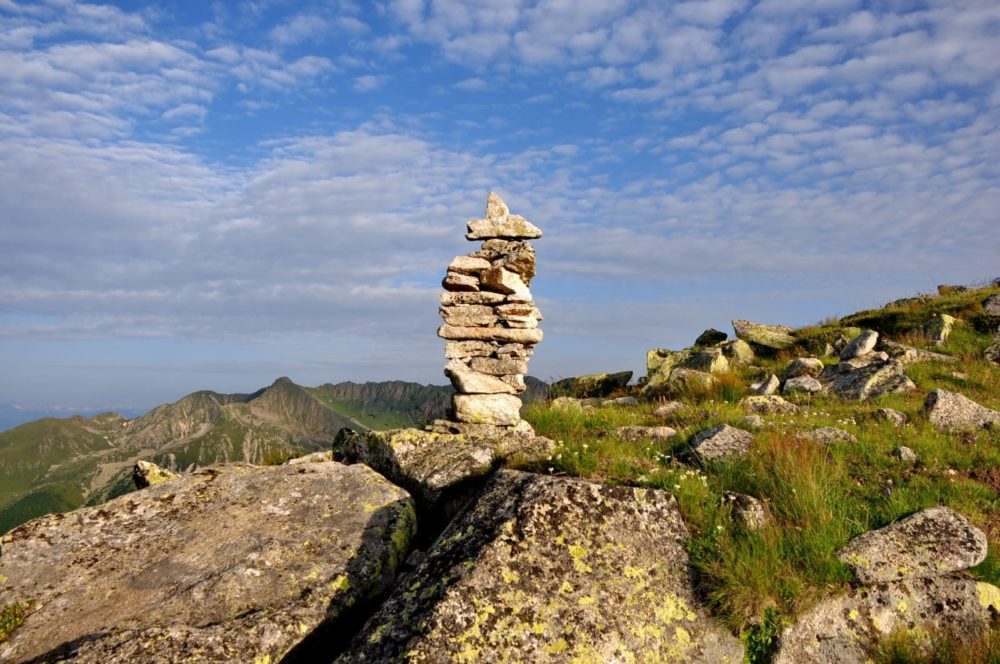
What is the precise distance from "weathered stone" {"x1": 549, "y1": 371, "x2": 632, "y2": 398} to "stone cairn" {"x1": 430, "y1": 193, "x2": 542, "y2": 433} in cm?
1012

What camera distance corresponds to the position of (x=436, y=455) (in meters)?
9.85

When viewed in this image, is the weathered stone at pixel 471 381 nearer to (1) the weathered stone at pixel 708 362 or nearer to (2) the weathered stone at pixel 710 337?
(1) the weathered stone at pixel 708 362

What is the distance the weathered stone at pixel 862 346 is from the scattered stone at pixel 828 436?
10.1m

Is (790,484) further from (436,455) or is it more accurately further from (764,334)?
(764,334)

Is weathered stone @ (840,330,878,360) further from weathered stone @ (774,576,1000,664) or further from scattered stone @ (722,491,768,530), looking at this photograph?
weathered stone @ (774,576,1000,664)

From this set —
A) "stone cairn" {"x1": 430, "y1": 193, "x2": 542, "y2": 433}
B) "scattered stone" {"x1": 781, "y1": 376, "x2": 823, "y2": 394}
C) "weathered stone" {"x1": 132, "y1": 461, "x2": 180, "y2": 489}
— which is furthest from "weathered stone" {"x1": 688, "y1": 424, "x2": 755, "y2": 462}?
"weathered stone" {"x1": 132, "y1": 461, "x2": 180, "y2": 489}

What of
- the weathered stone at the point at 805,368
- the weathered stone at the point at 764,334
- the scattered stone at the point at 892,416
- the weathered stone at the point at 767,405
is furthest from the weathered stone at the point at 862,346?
the scattered stone at the point at 892,416

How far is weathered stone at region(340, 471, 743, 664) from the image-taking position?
200 inches

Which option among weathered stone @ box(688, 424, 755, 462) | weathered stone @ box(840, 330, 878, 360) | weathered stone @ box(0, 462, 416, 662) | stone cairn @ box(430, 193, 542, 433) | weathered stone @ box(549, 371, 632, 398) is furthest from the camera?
weathered stone @ box(549, 371, 632, 398)

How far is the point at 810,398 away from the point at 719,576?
1157 centimetres

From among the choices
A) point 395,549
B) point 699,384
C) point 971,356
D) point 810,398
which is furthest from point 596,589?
point 971,356

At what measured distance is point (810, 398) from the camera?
15.6m

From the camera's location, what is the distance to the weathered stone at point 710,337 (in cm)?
2703

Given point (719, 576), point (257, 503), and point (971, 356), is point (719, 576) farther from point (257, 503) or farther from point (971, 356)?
point (971, 356)
